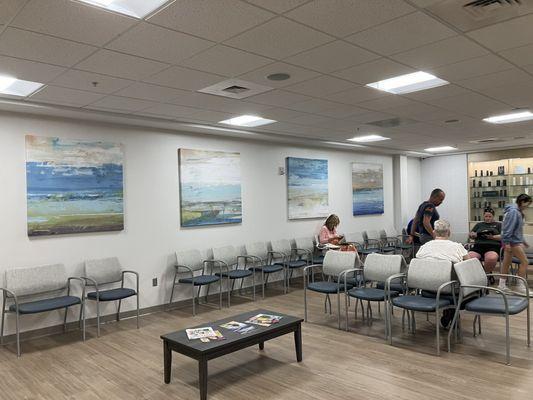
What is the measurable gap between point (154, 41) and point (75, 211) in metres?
3.00

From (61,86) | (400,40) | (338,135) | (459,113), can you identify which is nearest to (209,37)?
(400,40)

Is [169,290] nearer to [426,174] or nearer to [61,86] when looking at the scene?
[61,86]

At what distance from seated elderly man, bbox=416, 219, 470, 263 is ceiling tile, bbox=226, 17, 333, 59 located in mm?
2575

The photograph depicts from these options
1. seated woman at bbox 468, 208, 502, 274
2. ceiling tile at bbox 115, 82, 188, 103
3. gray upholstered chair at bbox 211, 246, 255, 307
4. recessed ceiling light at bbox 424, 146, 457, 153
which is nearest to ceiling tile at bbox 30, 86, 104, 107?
ceiling tile at bbox 115, 82, 188, 103

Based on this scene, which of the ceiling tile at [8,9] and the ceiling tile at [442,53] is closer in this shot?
the ceiling tile at [8,9]

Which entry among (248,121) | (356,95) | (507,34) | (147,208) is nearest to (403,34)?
(507,34)

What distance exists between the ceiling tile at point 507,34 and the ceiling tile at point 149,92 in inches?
107

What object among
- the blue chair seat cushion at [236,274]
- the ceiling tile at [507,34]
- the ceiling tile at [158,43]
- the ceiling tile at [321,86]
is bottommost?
the blue chair seat cushion at [236,274]

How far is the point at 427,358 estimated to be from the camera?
396cm

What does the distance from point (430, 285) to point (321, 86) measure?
2.25m

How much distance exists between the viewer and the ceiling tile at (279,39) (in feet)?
9.11

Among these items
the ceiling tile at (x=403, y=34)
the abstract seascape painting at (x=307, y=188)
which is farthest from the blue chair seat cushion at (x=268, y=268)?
the ceiling tile at (x=403, y=34)

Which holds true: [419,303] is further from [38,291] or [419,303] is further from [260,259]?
→ [38,291]

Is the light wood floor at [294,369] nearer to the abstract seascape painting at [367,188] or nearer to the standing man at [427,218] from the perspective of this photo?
the standing man at [427,218]
